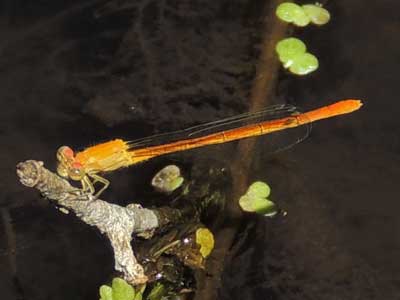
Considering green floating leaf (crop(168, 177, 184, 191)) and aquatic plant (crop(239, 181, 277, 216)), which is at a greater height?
green floating leaf (crop(168, 177, 184, 191))

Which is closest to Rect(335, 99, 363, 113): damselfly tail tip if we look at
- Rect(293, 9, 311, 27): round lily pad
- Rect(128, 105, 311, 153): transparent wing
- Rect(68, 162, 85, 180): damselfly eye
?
Rect(128, 105, 311, 153): transparent wing

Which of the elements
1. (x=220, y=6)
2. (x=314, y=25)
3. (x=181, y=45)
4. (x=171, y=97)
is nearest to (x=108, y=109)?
(x=171, y=97)

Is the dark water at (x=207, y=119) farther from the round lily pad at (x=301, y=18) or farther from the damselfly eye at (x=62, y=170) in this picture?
the damselfly eye at (x=62, y=170)

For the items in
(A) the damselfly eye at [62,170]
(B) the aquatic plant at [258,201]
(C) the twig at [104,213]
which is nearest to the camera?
(C) the twig at [104,213]

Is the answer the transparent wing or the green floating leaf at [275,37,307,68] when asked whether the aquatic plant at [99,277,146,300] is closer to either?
the transparent wing

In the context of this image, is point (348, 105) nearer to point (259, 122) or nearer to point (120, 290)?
point (259, 122)

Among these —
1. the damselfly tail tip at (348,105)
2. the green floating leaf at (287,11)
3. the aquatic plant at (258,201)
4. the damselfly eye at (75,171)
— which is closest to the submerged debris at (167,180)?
the aquatic plant at (258,201)
